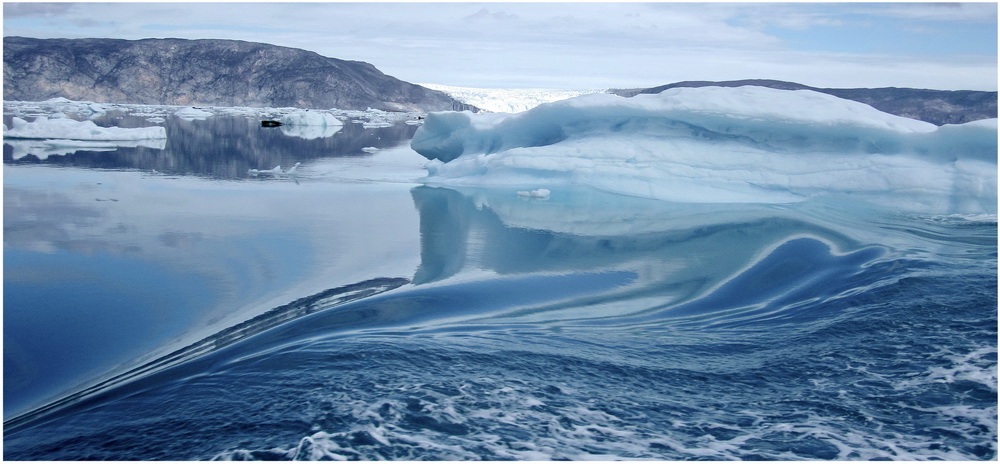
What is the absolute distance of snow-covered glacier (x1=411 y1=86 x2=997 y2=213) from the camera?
319 inches

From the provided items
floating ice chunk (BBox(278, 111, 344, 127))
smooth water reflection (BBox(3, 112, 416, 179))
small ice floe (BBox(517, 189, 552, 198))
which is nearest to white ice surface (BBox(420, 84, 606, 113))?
floating ice chunk (BBox(278, 111, 344, 127))

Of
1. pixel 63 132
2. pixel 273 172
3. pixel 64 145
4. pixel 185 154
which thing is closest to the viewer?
pixel 273 172

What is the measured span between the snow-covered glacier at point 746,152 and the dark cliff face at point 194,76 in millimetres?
61245

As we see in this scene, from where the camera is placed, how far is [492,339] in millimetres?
3934

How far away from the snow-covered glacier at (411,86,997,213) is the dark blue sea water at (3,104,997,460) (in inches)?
36.8

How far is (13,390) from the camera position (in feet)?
10.7

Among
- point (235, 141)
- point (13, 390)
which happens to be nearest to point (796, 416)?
point (13, 390)

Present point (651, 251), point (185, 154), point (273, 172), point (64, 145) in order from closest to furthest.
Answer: point (651, 251) < point (273, 172) < point (185, 154) < point (64, 145)

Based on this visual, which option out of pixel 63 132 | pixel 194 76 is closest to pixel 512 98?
pixel 194 76

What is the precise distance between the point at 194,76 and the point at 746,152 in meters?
86.6

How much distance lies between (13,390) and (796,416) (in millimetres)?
3398

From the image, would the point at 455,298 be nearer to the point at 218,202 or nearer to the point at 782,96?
the point at 218,202

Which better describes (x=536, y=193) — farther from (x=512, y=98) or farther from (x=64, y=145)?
(x=512, y=98)

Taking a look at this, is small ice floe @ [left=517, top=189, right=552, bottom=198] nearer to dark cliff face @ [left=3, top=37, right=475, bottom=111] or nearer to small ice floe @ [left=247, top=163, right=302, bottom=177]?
small ice floe @ [left=247, top=163, right=302, bottom=177]
